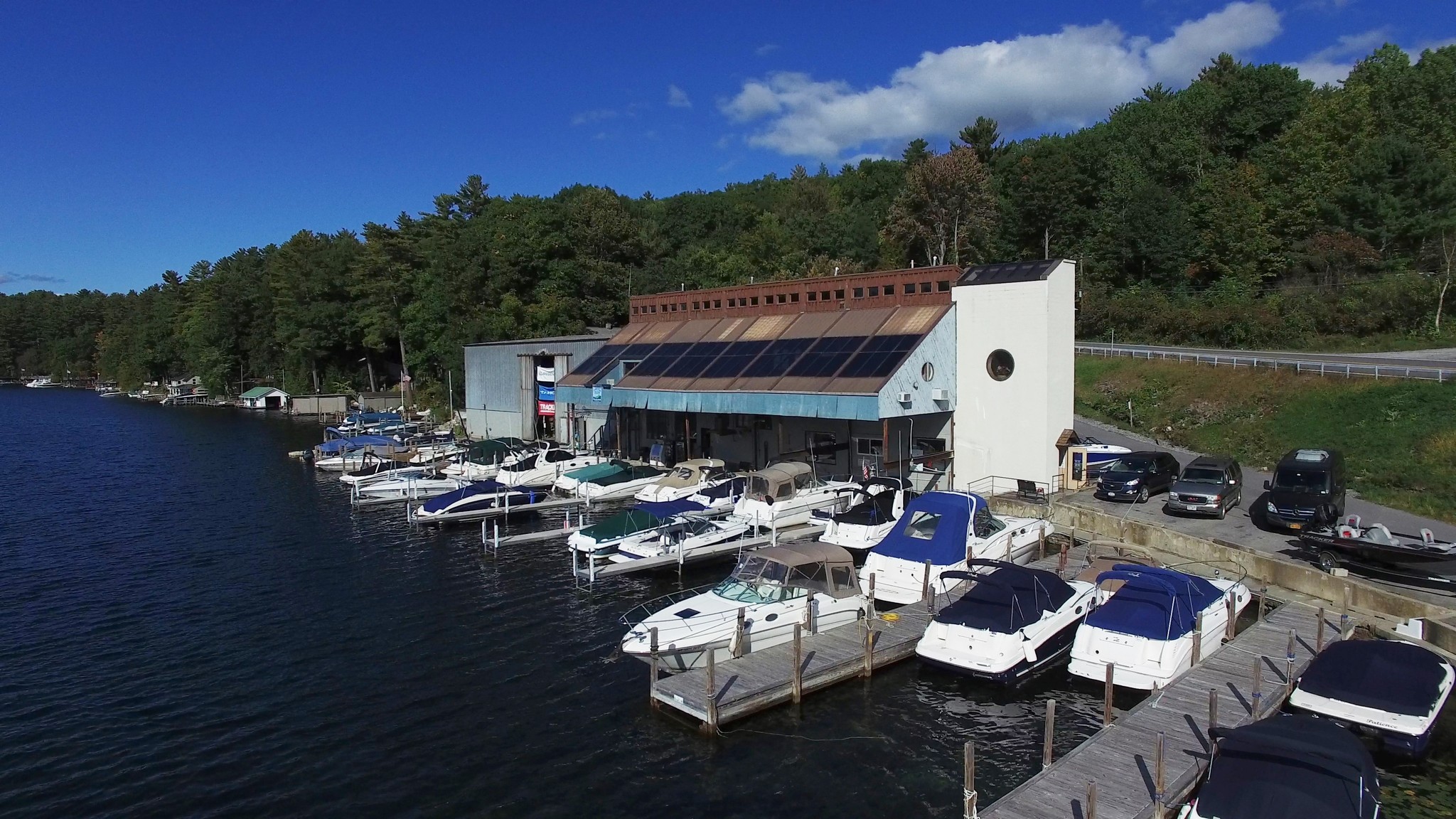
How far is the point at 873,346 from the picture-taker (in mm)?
32844

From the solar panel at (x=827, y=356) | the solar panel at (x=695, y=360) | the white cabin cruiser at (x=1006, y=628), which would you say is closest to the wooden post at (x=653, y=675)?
the white cabin cruiser at (x=1006, y=628)

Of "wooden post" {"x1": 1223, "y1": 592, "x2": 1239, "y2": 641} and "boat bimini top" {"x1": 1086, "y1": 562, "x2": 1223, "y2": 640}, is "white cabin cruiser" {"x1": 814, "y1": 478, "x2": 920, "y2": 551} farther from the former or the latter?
"wooden post" {"x1": 1223, "y1": 592, "x2": 1239, "y2": 641}

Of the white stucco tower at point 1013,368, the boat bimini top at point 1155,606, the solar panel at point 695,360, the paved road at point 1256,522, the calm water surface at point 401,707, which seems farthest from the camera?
the solar panel at point 695,360

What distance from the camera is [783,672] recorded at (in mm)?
16938

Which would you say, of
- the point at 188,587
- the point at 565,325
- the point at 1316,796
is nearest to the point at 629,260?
the point at 565,325

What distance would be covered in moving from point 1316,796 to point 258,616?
81.0ft

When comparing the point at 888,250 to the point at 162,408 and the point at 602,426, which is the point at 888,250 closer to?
the point at 602,426

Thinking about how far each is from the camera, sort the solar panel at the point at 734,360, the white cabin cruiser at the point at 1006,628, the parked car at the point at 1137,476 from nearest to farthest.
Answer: the white cabin cruiser at the point at 1006,628
the parked car at the point at 1137,476
the solar panel at the point at 734,360

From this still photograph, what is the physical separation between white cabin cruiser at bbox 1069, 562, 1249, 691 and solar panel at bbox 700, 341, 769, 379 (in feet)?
68.5

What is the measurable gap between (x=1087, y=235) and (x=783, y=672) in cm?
6247

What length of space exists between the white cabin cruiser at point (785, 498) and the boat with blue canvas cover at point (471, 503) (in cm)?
1041

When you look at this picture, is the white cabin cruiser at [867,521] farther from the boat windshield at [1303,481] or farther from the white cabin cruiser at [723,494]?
the boat windshield at [1303,481]

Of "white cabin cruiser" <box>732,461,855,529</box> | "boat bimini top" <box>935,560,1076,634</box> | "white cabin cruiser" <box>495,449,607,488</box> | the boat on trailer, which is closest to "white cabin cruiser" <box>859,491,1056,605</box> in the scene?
"boat bimini top" <box>935,560,1076,634</box>

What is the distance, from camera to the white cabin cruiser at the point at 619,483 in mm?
37281
